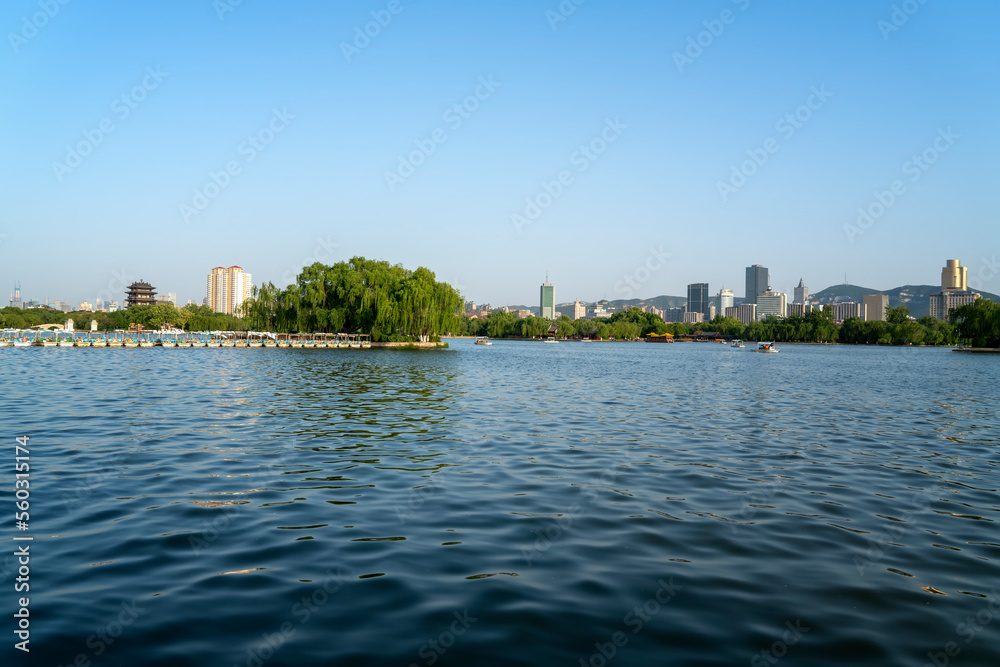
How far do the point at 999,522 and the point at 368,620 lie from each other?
28.8 feet

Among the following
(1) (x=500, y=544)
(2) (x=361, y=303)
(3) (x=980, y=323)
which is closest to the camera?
(1) (x=500, y=544)

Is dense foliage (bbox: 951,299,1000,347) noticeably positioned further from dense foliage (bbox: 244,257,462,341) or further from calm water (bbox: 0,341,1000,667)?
calm water (bbox: 0,341,1000,667)

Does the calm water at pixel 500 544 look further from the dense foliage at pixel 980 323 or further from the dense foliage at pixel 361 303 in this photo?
the dense foliage at pixel 980 323

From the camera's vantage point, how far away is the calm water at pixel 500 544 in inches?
194

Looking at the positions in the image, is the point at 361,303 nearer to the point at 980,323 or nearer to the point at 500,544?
the point at 500,544

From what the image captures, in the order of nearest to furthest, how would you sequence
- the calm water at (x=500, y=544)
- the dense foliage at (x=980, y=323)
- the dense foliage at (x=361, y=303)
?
the calm water at (x=500, y=544)
the dense foliage at (x=361, y=303)
the dense foliage at (x=980, y=323)

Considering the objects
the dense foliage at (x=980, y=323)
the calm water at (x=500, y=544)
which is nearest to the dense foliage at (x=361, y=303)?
the calm water at (x=500, y=544)

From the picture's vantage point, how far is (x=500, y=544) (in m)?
7.29

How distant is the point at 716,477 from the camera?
36.8 ft

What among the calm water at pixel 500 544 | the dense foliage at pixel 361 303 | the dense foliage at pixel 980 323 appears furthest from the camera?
the dense foliage at pixel 980 323

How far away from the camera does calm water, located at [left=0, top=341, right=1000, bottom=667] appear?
4.93m

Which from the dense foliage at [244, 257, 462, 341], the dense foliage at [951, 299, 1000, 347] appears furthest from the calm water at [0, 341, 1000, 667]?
the dense foliage at [951, 299, 1000, 347]

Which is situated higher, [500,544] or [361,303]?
[361,303]

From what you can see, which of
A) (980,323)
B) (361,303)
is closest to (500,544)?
(361,303)
